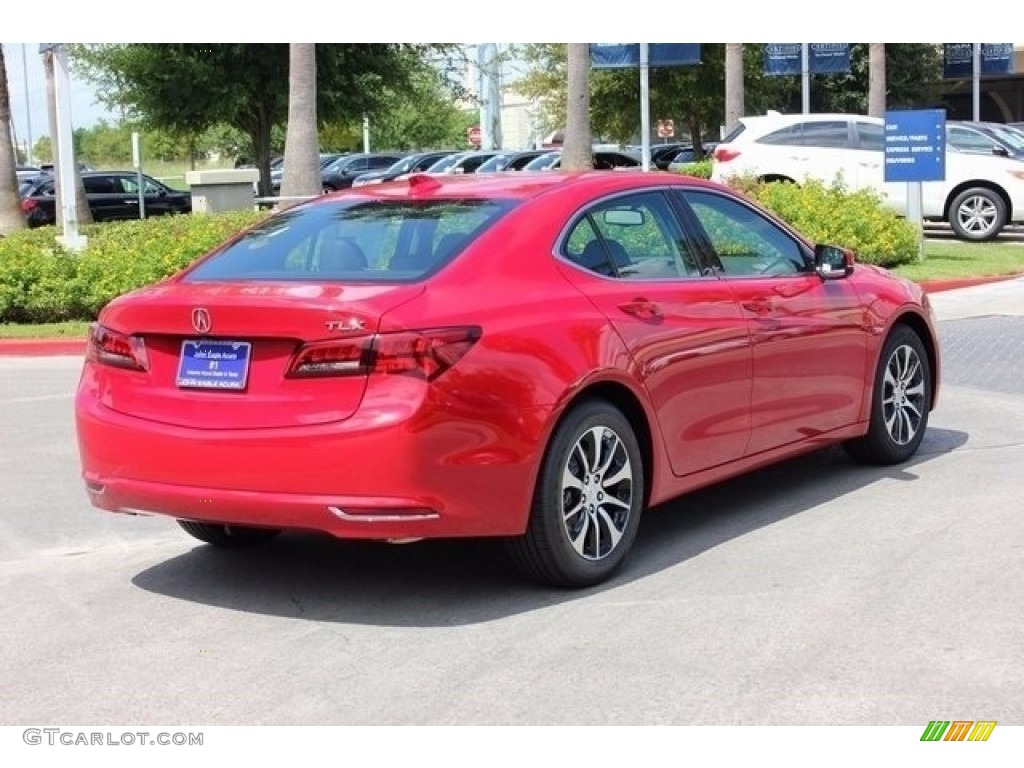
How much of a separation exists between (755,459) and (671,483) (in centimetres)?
70

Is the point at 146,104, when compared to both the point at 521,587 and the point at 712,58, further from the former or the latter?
the point at 521,587

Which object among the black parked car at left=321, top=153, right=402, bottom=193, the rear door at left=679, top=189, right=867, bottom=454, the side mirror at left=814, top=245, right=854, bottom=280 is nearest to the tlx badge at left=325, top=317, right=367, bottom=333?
the rear door at left=679, top=189, right=867, bottom=454

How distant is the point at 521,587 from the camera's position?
5.84 metres

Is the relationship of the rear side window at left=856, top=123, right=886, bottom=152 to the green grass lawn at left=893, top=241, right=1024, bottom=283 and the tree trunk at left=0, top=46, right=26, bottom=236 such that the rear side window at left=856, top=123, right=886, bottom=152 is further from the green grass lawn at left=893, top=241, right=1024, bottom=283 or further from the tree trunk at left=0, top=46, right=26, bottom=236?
the tree trunk at left=0, top=46, right=26, bottom=236

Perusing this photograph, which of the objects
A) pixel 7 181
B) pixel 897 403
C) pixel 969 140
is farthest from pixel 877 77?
pixel 897 403

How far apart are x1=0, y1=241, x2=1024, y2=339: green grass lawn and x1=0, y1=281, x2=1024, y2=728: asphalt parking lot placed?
712 cm

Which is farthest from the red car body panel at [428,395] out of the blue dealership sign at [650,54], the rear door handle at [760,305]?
the blue dealership sign at [650,54]

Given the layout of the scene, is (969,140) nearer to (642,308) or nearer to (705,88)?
(642,308)

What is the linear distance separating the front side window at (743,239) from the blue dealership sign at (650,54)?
2541cm

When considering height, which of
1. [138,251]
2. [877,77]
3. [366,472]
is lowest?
[366,472]

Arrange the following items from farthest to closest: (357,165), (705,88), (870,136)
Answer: (705,88)
(357,165)
(870,136)

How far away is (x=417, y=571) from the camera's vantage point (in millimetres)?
6145

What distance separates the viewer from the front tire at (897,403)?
7.75 m

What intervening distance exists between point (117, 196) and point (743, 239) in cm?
2910
